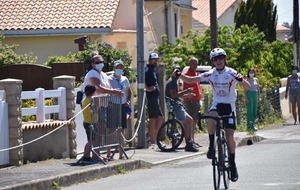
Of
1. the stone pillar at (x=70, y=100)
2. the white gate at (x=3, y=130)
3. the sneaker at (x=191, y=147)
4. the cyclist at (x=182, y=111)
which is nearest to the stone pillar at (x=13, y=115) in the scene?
the white gate at (x=3, y=130)

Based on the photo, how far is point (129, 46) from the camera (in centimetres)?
3425

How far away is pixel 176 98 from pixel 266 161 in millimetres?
3026

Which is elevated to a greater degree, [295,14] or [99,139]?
[295,14]

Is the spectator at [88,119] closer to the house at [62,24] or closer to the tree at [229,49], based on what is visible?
the house at [62,24]

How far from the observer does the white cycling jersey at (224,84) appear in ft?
41.4

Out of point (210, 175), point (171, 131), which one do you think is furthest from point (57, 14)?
point (210, 175)

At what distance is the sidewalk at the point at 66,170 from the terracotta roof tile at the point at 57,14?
13217mm

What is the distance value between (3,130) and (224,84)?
4.13 metres

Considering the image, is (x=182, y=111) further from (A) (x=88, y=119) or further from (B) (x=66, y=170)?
(B) (x=66, y=170)

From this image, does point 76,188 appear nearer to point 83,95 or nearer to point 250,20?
point 83,95

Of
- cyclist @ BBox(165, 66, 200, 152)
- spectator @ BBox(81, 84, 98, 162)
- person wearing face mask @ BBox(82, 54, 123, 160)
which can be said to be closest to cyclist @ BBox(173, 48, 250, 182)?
spectator @ BBox(81, 84, 98, 162)

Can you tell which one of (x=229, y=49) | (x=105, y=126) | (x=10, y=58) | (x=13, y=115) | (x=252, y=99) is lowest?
(x=105, y=126)

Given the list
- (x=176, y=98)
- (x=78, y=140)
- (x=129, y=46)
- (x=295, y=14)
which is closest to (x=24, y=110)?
(x=78, y=140)

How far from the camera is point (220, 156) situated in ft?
40.3
